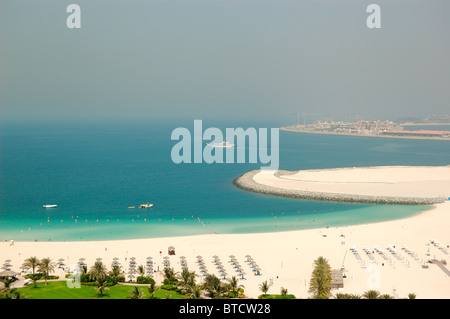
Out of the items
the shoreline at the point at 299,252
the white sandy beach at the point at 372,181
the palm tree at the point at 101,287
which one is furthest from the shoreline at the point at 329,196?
the palm tree at the point at 101,287

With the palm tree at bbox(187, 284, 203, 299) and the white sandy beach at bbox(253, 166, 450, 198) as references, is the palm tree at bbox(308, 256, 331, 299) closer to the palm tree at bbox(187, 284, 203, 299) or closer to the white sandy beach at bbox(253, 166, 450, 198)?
the palm tree at bbox(187, 284, 203, 299)

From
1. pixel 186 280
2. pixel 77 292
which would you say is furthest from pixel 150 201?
pixel 186 280

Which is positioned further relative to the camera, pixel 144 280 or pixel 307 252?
pixel 307 252

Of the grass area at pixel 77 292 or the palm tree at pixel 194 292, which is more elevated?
the palm tree at pixel 194 292

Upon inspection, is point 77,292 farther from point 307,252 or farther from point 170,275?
point 307,252

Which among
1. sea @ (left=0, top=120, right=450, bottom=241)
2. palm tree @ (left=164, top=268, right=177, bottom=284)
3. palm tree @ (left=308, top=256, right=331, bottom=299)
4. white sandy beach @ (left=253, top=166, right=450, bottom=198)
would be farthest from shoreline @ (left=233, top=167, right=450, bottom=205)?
palm tree @ (left=164, top=268, right=177, bottom=284)

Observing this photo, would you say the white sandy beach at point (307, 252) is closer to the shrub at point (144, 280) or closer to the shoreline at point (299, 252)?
the shoreline at point (299, 252)

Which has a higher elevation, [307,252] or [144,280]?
[144,280]
